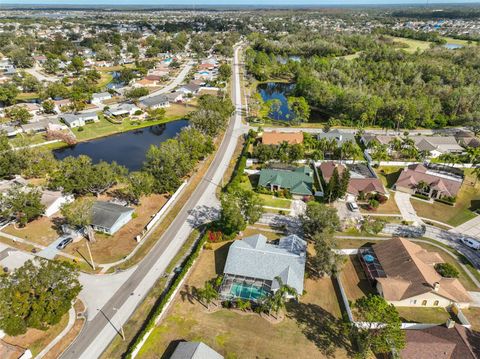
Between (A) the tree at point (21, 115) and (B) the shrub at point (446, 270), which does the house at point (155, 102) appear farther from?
(B) the shrub at point (446, 270)

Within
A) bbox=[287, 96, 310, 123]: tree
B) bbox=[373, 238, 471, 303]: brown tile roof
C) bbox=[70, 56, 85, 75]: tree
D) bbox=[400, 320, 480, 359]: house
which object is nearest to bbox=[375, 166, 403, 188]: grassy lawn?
bbox=[373, 238, 471, 303]: brown tile roof

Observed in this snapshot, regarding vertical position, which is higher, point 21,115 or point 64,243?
point 21,115

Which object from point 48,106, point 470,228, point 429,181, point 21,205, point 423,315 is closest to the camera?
point 423,315

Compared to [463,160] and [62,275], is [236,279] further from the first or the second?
[463,160]

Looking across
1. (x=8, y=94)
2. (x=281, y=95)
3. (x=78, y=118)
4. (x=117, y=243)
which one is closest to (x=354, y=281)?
(x=117, y=243)

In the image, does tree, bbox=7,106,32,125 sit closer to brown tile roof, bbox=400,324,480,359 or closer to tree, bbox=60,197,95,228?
tree, bbox=60,197,95,228

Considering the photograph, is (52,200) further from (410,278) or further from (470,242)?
(470,242)

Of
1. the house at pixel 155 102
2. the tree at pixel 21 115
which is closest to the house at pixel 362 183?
the house at pixel 155 102
